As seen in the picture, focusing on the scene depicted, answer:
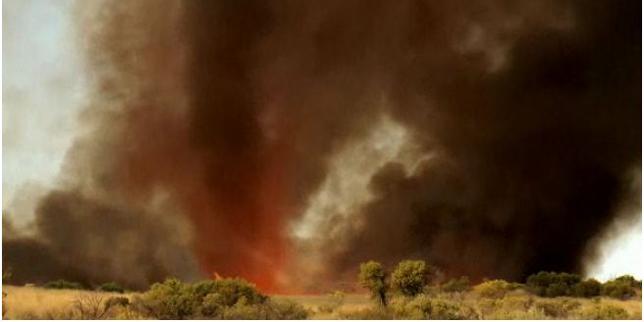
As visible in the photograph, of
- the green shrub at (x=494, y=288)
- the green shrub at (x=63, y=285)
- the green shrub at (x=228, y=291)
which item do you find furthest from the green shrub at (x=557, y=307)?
the green shrub at (x=63, y=285)

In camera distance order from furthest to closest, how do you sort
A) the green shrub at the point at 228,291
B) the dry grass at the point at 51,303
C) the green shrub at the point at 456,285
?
the green shrub at the point at 456,285
the green shrub at the point at 228,291
the dry grass at the point at 51,303

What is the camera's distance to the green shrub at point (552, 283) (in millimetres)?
5918

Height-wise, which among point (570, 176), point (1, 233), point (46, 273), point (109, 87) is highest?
point (109, 87)

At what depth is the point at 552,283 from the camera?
5941 mm

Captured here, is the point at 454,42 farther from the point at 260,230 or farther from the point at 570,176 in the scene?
the point at 260,230

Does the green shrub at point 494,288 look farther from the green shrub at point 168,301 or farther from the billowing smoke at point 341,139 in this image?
the green shrub at point 168,301

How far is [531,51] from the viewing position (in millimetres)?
6160

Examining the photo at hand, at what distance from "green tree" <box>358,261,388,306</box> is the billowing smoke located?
0.09 meters

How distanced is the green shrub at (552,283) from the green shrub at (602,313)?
0.69ft

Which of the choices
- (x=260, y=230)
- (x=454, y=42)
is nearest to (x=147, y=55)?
(x=260, y=230)

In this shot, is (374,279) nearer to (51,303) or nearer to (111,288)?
(111,288)

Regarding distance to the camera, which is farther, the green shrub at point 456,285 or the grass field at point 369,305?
the green shrub at point 456,285

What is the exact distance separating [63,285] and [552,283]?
4.57 meters

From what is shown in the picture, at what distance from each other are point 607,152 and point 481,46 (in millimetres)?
1580
